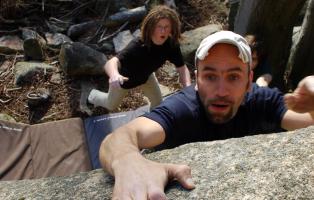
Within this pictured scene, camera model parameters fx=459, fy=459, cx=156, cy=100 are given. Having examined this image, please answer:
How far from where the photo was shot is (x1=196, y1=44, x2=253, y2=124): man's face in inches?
74.7

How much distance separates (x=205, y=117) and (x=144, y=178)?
85cm

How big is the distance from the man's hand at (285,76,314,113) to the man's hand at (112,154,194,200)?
565mm

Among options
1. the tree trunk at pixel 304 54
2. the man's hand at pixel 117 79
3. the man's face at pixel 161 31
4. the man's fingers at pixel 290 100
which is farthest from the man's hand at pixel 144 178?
the tree trunk at pixel 304 54

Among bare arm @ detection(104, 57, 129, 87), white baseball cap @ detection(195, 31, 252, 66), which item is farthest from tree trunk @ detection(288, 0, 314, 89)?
white baseball cap @ detection(195, 31, 252, 66)

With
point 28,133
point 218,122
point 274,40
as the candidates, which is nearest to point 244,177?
point 218,122

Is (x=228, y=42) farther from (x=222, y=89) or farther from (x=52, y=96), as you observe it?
(x=52, y=96)

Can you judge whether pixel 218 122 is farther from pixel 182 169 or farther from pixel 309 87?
pixel 182 169

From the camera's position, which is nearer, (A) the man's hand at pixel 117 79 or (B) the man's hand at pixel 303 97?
(B) the man's hand at pixel 303 97

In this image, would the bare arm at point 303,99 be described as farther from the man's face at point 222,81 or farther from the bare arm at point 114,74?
the bare arm at point 114,74

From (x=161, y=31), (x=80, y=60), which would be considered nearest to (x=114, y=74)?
(x=161, y=31)

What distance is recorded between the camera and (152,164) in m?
1.22

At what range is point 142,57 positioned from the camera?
12.3ft

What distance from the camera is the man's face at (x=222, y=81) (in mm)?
1898

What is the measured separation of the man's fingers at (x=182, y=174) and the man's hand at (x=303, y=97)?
1.84 ft
